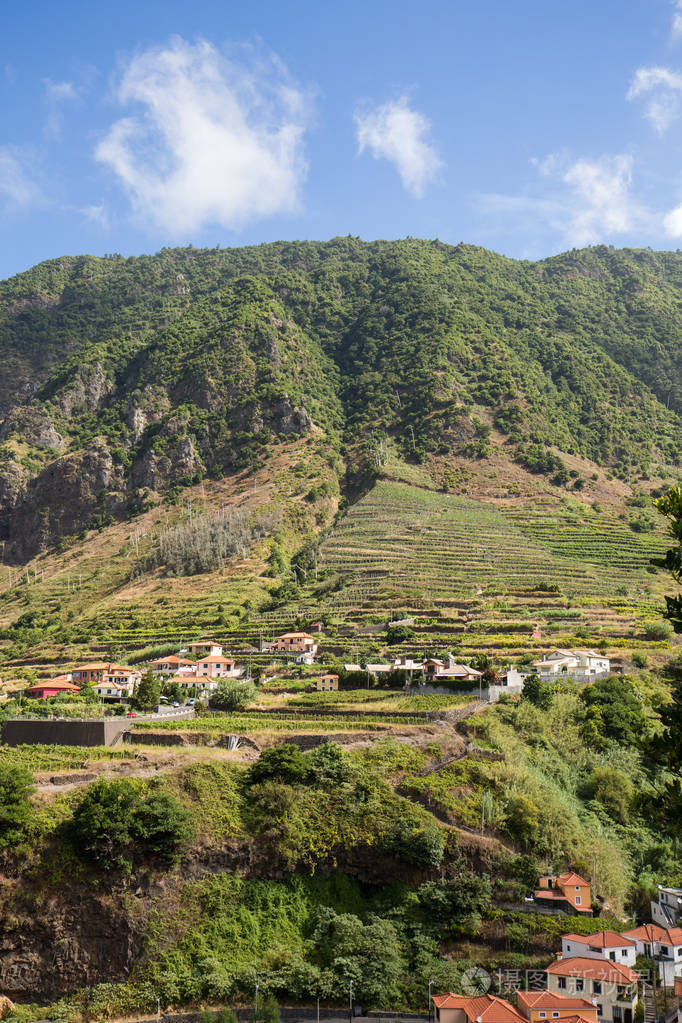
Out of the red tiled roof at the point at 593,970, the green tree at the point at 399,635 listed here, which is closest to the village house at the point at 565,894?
the red tiled roof at the point at 593,970

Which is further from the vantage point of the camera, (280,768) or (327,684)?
(327,684)

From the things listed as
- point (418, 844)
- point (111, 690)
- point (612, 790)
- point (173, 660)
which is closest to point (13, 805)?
point (418, 844)

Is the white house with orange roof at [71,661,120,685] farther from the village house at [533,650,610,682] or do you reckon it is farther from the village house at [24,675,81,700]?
the village house at [533,650,610,682]

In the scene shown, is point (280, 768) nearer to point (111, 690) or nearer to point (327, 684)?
point (327, 684)

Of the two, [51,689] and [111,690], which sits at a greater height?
[51,689]

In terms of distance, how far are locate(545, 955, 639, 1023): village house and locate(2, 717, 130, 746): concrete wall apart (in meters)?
24.0

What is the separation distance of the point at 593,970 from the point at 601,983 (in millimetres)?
625

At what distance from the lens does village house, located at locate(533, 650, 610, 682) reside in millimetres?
63531

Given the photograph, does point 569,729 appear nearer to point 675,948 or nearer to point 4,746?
point 675,948

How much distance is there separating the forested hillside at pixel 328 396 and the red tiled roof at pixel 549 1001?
97.6m

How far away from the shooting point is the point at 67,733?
4869 cm

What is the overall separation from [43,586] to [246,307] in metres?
70.0

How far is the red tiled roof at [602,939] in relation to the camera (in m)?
38.0

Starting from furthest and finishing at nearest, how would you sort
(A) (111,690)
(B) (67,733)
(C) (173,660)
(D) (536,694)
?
(C) (173,660)
(A) (111,690)
(D) (536,694)
(B) (67,733)
